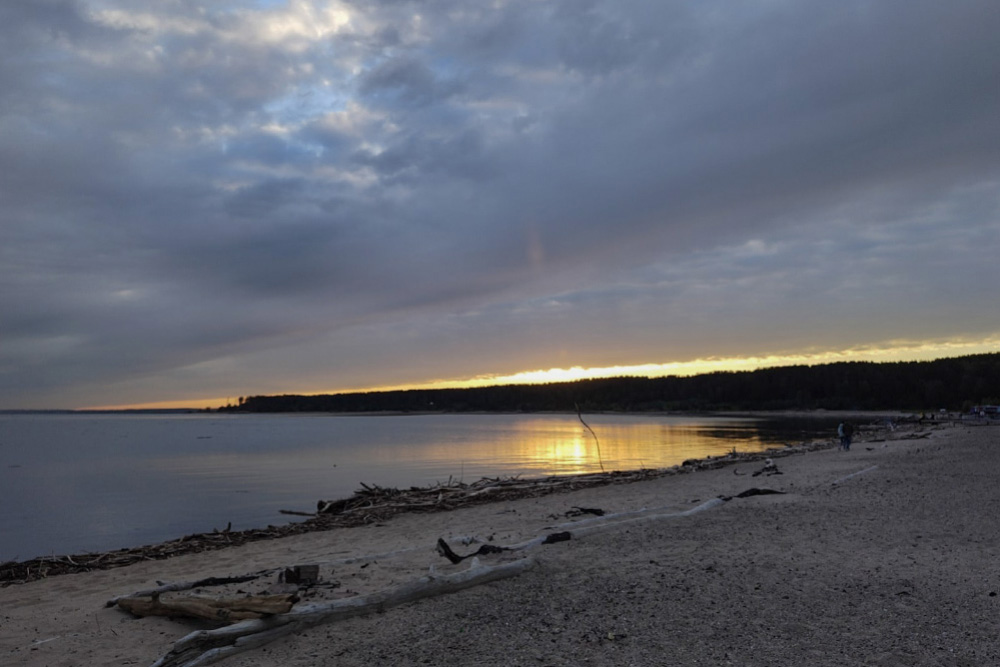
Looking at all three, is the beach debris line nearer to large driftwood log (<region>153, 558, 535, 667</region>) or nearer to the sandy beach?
the sandy beach

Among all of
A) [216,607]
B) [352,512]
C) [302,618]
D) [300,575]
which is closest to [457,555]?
[300,575]

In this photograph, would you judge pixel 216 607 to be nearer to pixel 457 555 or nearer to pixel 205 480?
pixel 457 555

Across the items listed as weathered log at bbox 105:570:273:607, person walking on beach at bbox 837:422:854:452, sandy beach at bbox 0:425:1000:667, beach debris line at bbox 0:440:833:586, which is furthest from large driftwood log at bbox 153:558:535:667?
person walking on beach at bbox 837:422:854:452

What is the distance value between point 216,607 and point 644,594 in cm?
462

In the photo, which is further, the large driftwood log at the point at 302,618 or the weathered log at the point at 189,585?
the weathered log at the point at 189,585

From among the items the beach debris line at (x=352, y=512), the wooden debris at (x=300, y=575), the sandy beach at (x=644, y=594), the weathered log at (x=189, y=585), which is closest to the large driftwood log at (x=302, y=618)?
the sandy beach at (x=644, y=594)

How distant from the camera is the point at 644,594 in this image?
23.3 ft

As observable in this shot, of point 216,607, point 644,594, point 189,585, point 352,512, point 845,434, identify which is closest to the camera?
point 216,607

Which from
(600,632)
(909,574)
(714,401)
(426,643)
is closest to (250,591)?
(426,643)

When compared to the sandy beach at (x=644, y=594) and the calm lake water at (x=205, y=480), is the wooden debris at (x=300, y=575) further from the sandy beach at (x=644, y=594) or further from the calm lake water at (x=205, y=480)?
the calm lake water at (x=205, y=480)

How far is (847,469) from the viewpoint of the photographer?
20.8 metres

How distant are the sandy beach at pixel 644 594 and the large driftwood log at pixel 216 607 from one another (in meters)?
0.17

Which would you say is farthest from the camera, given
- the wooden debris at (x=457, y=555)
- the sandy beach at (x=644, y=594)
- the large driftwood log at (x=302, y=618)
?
the wooden debris at (x=457, y=555)

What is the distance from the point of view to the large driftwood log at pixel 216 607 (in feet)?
21.5
